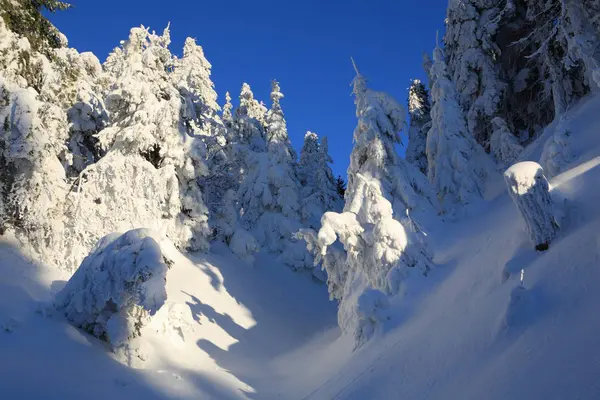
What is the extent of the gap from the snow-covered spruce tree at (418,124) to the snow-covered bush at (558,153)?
20.7 metres

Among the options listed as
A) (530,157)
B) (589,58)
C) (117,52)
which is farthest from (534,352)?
(117,52)

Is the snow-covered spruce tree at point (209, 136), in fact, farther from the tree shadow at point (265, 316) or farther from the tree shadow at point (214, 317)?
the tree shadow at point (214, 317)

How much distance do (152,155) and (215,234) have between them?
5.94 meters

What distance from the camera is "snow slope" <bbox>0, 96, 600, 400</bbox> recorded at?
4.99m

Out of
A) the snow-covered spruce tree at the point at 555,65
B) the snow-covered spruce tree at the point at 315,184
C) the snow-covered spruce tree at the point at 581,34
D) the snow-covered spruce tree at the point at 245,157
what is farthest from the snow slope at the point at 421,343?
the snow-covered spruce tree at the point at 315,184

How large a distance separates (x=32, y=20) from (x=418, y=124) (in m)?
32.2

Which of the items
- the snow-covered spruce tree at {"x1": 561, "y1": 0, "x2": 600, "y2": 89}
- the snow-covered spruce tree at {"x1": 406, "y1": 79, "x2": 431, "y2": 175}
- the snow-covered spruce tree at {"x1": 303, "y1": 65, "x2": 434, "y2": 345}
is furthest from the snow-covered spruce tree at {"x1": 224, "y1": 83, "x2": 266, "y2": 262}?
the snow-covered spruce tree at {"x1": 561, "y1": 0, "x2": 600, "y2": 89}

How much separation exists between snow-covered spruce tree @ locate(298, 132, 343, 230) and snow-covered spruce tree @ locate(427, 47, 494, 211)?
10.6 metres

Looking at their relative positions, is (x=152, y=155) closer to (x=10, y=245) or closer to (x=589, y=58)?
(x=10, y=245)

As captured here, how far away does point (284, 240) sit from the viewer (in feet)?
86.3

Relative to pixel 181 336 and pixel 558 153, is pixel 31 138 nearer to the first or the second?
pixel 181 336

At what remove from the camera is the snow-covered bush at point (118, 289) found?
8062 millimetres

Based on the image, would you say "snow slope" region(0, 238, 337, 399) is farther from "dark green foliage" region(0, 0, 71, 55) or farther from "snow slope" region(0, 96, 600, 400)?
"dark green foliage" region(0, 0, 71, 55)

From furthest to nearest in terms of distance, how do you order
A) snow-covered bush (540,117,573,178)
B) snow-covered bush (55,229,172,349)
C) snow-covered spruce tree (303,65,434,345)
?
snow-covered spruce tree (303,65,434,345) < snow-covered bush (540,117,573,178) < snow-covered bush (55,229,172,349)
